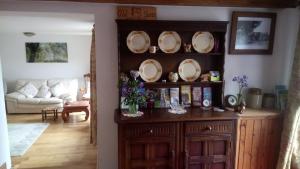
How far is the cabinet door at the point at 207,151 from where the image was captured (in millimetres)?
2201

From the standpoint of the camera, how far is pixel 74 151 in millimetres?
3447

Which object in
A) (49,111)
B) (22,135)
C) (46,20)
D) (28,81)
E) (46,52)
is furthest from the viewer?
(46,52)

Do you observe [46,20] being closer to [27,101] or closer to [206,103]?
[206,103]

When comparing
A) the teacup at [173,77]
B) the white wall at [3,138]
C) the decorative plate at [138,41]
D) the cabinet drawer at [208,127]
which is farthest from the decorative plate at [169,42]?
the white wall at [3,138]

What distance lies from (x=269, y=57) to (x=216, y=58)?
687 mm

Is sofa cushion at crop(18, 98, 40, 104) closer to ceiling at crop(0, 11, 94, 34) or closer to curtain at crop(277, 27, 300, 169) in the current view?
ceiling at crop(0, 11, 94, 34)

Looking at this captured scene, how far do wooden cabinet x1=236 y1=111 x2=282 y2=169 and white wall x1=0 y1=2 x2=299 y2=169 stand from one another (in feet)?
1.56

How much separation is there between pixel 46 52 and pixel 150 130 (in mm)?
5484

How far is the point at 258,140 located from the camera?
7.92 ft

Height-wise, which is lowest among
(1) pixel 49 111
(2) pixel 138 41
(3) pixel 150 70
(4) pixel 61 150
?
(4) pixel 61 150

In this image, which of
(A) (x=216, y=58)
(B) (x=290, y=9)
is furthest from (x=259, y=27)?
(A) (x=216, y=58)

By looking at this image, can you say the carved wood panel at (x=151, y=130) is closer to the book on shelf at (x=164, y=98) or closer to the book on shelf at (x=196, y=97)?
the book on shelf at (x=164, y=98)

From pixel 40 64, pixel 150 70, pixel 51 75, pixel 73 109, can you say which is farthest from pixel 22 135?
pixel 150 70

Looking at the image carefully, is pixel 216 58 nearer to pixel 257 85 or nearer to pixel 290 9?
pixel 257 85
